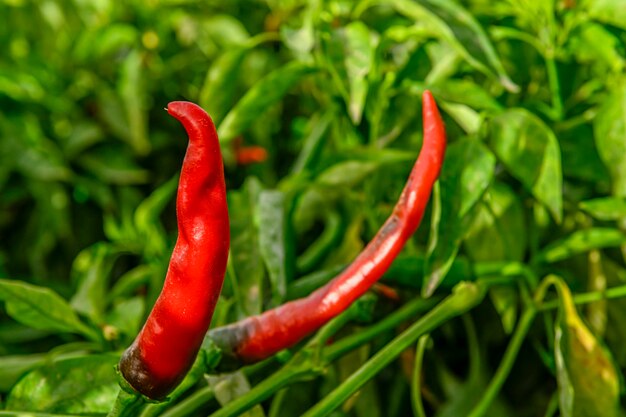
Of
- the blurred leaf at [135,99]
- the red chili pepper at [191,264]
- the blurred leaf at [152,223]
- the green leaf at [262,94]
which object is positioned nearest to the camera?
the red chili pepper at [191,264]

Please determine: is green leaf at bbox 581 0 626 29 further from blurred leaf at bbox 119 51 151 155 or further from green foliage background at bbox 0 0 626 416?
blurred leaf at bbox 119 51 151 155

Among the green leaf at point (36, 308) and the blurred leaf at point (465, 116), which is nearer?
the green leaf at point (36, 308)

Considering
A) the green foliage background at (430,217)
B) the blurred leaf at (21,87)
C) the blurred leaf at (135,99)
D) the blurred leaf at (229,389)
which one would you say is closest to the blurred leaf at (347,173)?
the green foliage background at (430,217)

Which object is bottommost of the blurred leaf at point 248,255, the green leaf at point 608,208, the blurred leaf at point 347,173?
the blurred leaf at point 248,255

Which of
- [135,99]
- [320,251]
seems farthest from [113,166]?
[320,251]

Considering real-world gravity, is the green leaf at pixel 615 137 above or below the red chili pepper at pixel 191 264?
below

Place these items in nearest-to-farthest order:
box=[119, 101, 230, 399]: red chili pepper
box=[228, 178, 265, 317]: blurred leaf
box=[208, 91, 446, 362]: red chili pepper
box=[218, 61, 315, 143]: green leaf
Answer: box=[119, 101, 230, 399]: red chili pepper, box=[208, 91, 446, 362]: red chili pepper, box=[228, 178, 265, 317]: blurred leaf, box=[218, 61, 315, 143]: green leaf

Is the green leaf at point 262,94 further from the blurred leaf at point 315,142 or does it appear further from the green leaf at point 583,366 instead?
the green leaf at point 583,366

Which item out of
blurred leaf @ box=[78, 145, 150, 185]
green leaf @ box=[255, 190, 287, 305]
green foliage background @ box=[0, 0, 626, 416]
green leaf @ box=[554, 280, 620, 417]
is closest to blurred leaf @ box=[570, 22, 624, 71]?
green foliage background @ box=[0, 0, 626, 416]
